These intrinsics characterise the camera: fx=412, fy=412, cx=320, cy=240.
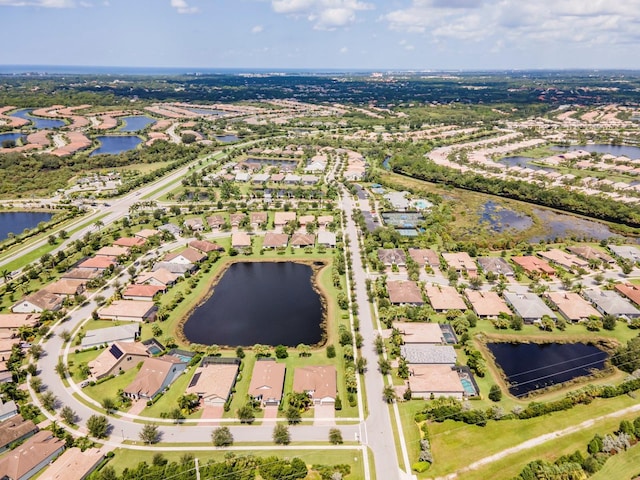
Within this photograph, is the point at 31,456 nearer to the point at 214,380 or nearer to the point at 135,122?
the point at 214,380

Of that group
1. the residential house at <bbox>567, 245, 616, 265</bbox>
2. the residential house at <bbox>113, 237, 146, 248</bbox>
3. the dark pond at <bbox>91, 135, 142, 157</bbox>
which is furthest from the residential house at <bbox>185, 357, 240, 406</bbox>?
the dark pond at <bbox>91, 135, 142, 157</bbox>

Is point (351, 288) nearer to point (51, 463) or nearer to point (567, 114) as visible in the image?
point (51, 463)

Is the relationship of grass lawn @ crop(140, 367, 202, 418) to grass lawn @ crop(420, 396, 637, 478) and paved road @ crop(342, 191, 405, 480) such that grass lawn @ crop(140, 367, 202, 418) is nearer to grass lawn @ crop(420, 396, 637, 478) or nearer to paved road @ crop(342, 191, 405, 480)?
paved road @ crop(342, 191, 405, 480)

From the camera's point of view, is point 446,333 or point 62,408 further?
point 446,333

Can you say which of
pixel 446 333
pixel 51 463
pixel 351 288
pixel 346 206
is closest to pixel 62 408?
pixel 51 463

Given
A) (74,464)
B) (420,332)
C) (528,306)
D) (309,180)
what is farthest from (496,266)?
(309,180)

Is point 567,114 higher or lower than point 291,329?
higher
